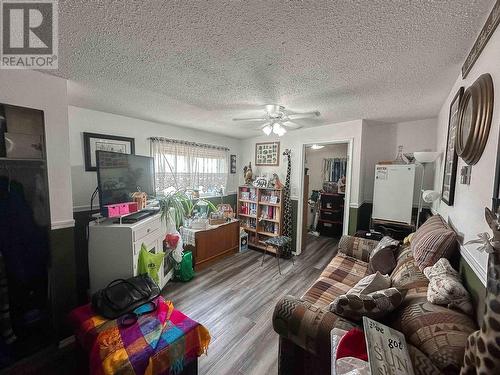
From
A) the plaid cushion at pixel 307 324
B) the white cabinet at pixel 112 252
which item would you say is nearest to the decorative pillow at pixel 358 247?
the plaid cushion at pixel 307 324

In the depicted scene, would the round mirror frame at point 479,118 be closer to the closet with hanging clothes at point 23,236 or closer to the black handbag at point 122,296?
the black handbag at point 122,296

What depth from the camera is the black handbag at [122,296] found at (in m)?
1.52

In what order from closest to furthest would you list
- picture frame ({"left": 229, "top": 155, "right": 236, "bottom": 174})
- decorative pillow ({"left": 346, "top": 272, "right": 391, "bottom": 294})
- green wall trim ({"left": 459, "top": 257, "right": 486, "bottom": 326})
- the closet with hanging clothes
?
green wall trim ({"left": 459, "top": 257, "right": 486, "bottom": 326}) < decorative pillow ({"left": 346, "top": 272, "right": 391, "bottom": 294}) < the closet with hanging clothes < picture frame ({"left": 229, "top": 155, "right": 236, "bottom": 174})

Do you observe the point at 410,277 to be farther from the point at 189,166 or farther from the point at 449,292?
the point at 189,166

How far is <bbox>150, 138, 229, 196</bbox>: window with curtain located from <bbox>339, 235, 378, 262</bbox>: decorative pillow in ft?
7.95

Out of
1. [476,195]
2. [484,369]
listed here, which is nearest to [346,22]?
[476,195]

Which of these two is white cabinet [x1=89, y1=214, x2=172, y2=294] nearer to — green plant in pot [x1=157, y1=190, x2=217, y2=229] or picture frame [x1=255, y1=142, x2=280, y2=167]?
green plant in pot [x1=157, y1=190, x2=217, y2=229]

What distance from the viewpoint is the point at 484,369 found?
53 centimetres

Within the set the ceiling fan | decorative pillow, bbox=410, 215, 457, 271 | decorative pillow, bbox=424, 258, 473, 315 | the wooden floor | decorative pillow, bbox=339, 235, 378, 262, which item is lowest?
the wooden floor

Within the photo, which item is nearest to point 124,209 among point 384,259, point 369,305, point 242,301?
point 242,301

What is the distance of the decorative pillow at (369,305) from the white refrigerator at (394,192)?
2.05 meters

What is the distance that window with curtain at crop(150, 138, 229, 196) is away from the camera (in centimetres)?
324

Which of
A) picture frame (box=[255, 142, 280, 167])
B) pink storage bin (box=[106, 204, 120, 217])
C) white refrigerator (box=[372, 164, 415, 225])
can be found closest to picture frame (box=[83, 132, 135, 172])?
pink storage bin (box=[106, 204, 120, 217])

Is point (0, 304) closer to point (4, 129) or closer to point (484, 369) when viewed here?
point (4, 129)
